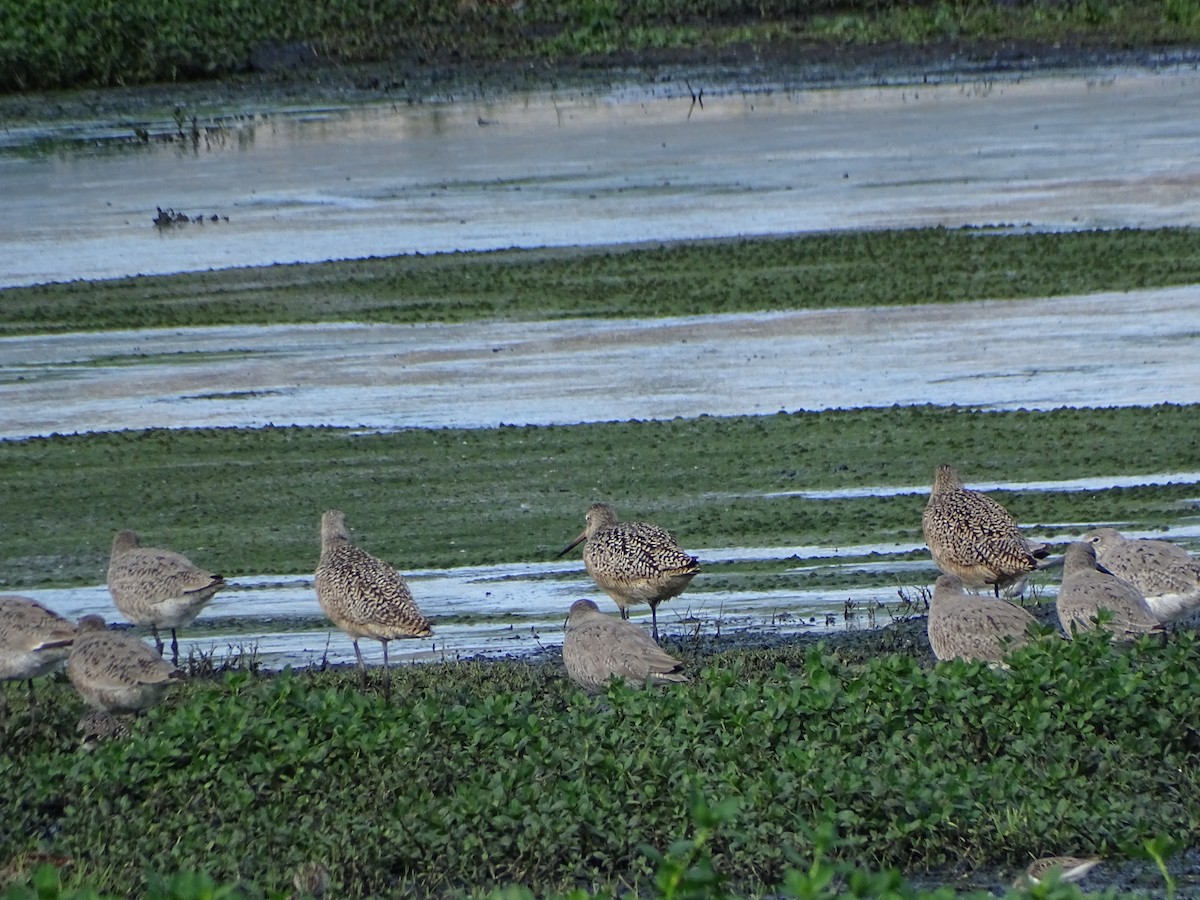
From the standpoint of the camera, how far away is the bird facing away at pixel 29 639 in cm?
996

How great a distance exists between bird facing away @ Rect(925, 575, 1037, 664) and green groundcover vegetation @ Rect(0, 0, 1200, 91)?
97.5 feet

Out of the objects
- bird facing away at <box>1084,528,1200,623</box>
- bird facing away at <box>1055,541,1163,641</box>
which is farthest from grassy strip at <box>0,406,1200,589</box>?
bird facing away at <box>1055,541,1163,641</box>

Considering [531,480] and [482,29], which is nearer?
[531,480]

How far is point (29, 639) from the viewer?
9.96 m

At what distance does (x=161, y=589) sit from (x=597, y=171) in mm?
19040

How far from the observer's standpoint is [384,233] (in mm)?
25016

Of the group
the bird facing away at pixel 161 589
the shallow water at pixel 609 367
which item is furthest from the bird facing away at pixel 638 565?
the shallow water at pixel 609 367

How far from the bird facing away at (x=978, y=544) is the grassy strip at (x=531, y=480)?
3.87 feet

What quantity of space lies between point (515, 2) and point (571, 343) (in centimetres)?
2440

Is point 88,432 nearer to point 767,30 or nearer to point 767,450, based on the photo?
point 767,450

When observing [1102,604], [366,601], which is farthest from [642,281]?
[1102,604]

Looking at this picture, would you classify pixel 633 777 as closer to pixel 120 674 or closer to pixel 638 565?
pixel 120 674

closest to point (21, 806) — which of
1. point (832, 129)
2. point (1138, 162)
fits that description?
point (1138, 162)

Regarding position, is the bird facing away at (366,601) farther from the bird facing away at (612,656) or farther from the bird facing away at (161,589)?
the bird facing away at (612,656)
